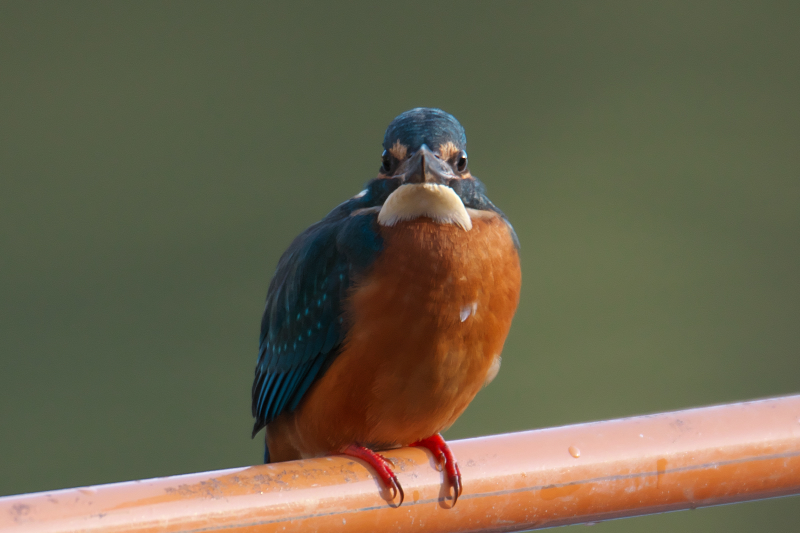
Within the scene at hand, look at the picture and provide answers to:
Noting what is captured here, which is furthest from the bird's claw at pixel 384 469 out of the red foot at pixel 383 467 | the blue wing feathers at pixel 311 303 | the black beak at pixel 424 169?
the black beak at pixel 424 169

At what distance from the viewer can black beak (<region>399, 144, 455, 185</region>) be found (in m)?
1.01

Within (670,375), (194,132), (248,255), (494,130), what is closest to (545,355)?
(670,375)

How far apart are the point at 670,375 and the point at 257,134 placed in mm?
1443

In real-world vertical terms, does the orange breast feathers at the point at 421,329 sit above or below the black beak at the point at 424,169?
below

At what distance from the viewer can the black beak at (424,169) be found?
1006 millimetres

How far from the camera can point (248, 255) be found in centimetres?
278

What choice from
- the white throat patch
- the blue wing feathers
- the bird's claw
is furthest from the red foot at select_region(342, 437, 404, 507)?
the white throat patch

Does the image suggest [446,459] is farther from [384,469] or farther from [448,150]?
[448,150]

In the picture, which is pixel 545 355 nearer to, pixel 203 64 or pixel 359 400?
pixel 203 64

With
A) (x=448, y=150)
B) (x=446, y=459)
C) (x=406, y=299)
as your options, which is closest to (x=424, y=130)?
(x=448, y=150)

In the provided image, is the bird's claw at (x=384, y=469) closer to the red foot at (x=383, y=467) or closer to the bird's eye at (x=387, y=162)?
the red foot at (x=383, y=467)

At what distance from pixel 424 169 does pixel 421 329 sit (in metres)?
0.18

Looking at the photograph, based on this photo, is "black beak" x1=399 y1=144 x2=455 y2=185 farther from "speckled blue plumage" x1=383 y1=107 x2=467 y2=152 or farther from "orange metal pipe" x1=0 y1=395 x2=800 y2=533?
"orange metal pipe" x1=0 y1=395 x2=800 y2=533

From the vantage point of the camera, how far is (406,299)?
1036 millimetres
